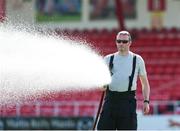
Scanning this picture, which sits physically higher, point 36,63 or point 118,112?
point 36,63

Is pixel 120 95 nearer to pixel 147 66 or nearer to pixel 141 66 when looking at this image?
pixel 141 66

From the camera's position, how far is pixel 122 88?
978 centimetres

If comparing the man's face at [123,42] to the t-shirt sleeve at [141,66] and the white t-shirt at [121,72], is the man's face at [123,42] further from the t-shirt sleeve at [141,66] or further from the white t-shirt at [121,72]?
the t-shirt sleeve at [141,66]

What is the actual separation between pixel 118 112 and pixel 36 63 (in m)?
2.25

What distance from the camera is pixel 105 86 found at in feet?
32.2

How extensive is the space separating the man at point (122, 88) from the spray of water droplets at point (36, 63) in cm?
104

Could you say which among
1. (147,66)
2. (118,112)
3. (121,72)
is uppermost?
(121,72)

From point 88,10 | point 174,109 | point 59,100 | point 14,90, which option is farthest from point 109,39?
point 14,90

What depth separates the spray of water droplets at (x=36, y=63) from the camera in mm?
11078

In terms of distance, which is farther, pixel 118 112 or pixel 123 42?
pixel 118 112

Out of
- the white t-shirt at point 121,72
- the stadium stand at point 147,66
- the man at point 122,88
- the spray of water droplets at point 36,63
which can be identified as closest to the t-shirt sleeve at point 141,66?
the man at point 122,88

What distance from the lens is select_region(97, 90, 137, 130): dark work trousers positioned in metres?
9.84

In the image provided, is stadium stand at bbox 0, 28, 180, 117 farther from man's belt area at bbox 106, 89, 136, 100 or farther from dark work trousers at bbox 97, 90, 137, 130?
man's belt area at bbox 106, 89, 136, 100

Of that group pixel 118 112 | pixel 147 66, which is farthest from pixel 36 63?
pixel 147 66
